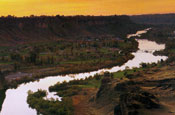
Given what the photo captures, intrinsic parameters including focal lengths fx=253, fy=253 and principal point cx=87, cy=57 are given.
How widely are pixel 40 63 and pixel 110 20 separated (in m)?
136

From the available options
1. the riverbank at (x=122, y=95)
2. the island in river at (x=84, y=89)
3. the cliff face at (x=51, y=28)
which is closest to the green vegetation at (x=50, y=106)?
the island in river at (x=84, y=89)

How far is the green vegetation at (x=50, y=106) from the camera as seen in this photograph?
2762cm

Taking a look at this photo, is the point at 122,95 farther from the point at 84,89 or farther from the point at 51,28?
the point at 51,28

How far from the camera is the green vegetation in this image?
90.6 ft

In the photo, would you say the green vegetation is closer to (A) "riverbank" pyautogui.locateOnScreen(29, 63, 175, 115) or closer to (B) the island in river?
(B) the island in river

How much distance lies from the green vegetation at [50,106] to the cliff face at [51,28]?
6922 cm

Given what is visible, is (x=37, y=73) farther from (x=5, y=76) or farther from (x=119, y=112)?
(x=119, y=112)

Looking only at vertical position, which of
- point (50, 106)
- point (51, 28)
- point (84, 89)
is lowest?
point (50, 106)

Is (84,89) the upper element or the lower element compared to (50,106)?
upper

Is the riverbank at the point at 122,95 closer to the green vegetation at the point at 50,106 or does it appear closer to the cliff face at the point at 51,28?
the green vegetation at the point at 50,106

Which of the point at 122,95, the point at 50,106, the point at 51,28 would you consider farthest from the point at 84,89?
the point at 51,28

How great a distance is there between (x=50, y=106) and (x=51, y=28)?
108 m

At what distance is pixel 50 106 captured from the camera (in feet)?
95.8

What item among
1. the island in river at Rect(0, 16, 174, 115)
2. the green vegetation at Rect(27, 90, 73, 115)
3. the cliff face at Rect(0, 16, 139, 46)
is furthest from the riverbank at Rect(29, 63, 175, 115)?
the cliff face at Rect(0, 16, 139, 46)
